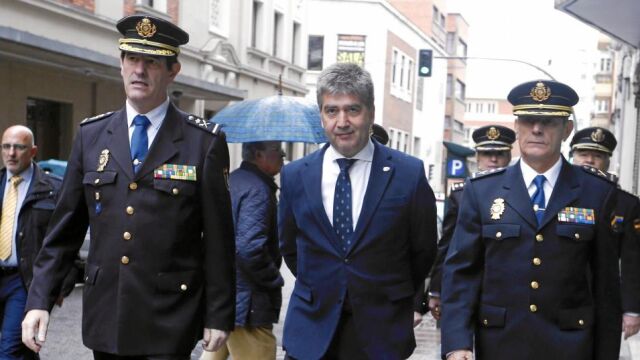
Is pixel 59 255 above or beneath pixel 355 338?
above

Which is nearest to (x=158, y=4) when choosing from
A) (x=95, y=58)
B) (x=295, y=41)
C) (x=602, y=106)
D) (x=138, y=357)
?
(x=95, y=58)

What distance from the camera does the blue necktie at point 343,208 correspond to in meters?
4.55

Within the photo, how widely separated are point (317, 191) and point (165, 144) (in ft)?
2.62

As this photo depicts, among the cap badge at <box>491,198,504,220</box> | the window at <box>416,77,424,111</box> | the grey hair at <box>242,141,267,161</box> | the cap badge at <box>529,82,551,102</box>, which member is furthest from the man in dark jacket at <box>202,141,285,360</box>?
the window at <box>416,77,424,111</box>

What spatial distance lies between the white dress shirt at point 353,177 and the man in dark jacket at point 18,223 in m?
2.96

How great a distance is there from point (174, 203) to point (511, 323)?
67.8 inches

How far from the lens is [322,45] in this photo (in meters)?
48.5

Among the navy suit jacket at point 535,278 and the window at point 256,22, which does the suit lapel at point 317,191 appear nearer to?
the navy suit jacket at point 535,278

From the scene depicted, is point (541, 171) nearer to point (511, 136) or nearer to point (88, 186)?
point (88, 186)

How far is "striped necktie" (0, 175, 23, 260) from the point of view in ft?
23.1

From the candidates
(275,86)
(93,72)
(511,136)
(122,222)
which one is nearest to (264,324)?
(122,222)

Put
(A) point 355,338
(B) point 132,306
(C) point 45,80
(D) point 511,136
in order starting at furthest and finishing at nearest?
(C) point 45,80 → (D) point 511,136 → (A) point 355,338 → (B) point 132,306

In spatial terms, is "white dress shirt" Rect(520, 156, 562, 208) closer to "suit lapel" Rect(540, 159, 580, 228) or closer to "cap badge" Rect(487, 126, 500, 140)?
"suit lapel" Rect(540, 159, 580, 228)

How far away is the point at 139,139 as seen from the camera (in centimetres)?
436
